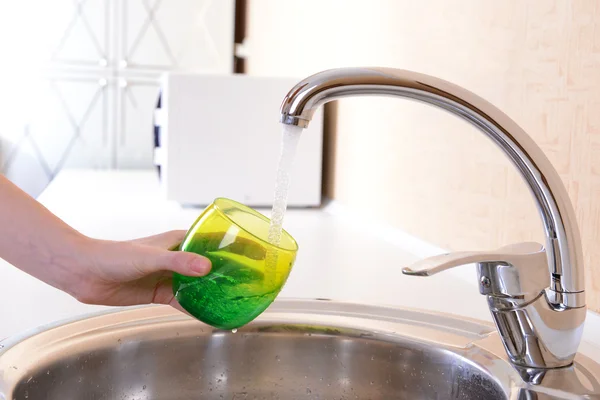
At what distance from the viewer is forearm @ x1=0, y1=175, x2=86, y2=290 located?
2.24ft

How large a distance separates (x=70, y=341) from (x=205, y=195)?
113cm

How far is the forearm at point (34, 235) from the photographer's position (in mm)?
682

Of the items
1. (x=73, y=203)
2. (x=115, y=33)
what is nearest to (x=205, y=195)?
(x=73, y=203)

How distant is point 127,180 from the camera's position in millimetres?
2510

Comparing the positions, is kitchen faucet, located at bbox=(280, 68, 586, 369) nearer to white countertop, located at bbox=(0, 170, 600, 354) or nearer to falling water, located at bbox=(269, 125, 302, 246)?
falling water, located at bbox=(269, 125, 302, 246)

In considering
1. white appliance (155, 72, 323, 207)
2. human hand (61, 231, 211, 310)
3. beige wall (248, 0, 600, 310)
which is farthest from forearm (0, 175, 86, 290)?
white appliance (155, 72, 323, 207)

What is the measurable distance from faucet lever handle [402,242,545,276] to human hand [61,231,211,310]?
0.18m

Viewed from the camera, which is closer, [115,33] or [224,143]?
[224,143]

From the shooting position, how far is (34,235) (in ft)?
2.25

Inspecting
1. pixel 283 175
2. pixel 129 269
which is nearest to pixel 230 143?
pixel 129 269

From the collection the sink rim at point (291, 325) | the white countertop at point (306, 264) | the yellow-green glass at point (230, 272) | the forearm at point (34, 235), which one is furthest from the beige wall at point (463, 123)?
the forearm at point (34, 235)

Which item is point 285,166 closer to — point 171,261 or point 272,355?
point 171,261

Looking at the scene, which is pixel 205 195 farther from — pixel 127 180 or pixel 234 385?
pixel 234 385

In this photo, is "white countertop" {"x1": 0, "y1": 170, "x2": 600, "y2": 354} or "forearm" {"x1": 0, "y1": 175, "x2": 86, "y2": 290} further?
"white countertop" {"x1": 0, "y1": 170, "x2": 600, "y2": 354}
